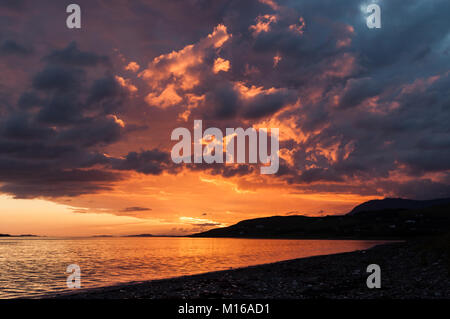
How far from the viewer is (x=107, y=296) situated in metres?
28.4

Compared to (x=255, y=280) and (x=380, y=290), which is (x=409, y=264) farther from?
(x=255, y=280)

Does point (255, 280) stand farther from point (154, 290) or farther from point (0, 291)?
point (0, 291)

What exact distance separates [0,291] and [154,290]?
19430mm
